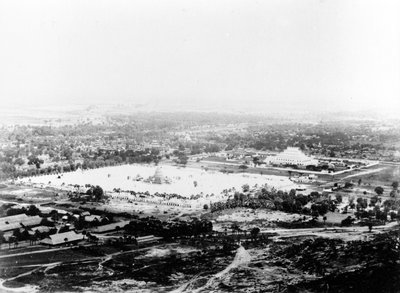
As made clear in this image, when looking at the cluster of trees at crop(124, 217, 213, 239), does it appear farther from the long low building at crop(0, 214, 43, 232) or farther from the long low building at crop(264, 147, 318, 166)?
the long low building at crop(264, 147, 318, 166)

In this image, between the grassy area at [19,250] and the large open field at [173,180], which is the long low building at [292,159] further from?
the grassy area at [19,250]

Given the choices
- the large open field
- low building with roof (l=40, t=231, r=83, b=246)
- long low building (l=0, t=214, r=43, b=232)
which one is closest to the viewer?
low building with roof (l=40, t=231, r=83, b=246)

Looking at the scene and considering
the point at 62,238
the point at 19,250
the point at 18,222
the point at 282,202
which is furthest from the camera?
the point at 282,202

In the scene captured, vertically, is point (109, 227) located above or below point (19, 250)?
above

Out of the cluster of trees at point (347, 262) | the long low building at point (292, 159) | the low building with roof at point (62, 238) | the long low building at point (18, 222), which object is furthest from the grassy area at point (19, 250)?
the long low building at point (292, 159)

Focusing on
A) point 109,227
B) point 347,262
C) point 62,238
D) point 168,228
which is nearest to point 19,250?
point 62,238

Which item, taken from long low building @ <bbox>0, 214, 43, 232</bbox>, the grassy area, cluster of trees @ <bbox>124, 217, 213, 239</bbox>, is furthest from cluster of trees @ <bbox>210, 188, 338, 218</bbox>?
the grassy area

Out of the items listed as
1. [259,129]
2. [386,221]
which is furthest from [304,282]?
[259,129]

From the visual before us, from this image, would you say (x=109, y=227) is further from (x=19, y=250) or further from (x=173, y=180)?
(x=173, y=180)
